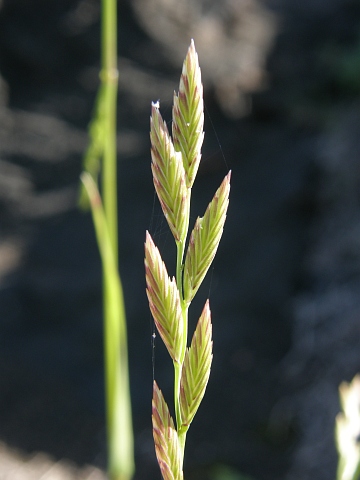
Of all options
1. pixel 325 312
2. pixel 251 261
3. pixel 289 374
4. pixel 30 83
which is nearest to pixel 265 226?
pixel 251 261

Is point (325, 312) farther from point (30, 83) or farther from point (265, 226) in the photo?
point (30, 83)

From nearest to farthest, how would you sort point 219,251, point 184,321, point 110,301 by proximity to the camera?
point 184,321 < point 110,301 < point 219,251

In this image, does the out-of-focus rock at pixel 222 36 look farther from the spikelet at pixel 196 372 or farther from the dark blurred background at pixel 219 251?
the spikelet at pixel 196 372

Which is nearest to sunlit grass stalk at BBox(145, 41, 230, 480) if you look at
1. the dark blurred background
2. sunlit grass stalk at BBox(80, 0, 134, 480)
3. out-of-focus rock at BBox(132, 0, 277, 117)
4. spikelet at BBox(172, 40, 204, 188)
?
spikelet at BBox(172, 40, 204, 188)

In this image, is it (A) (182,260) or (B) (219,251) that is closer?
(A) (182,260)

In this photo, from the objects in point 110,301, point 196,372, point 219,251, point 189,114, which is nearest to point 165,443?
point 196,372

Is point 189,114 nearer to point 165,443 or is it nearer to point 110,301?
point 165,443

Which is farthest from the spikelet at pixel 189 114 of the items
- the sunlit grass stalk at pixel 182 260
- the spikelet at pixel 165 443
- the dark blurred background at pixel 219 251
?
the dark blurred background at pixel 219 251
